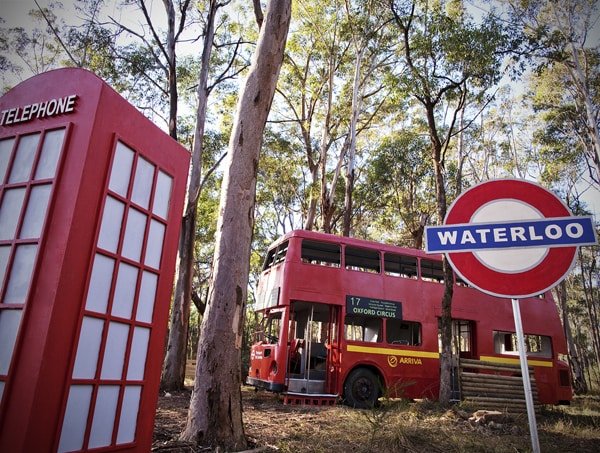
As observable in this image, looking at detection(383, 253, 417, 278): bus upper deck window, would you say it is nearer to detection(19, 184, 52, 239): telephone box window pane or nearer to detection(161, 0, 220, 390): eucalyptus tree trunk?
detection(161, 0, 220, 390): eucalyptus tree trunk

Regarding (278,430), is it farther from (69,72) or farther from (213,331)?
(69,72)

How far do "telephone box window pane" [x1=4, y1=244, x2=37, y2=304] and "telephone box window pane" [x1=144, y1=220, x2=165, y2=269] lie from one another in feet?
2.56

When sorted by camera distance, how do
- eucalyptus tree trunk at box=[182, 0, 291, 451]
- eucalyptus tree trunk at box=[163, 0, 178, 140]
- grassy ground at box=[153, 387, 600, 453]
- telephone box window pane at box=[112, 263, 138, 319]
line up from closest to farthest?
telephone box window pane at box=[112, 263, 138, 319] → eucalyptus tree trunk at box=[182, 0, 291, 451] → grassy ground at box=[153, 387, 600, 453] → eucalyptus tree trunk at box=[163, 0, 178, 140]

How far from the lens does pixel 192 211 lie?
9.98 meters

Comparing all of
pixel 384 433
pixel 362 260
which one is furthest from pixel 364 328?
pixel 384 433

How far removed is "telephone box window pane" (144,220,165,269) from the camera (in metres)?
3.11

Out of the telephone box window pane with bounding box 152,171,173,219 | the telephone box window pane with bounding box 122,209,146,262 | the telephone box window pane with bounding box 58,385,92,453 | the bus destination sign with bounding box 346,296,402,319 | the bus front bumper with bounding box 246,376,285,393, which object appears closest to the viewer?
the telephone box window pane with bounding box 58,385,92,453

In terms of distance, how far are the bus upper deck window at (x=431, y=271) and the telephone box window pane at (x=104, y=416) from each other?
30.0 feet

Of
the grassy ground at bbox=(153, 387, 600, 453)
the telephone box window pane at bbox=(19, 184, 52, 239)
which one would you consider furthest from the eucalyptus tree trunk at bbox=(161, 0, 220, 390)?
the telephone box window pane at bbox=(19, 184, 52, 239)

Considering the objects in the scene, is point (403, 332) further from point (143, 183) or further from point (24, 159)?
point (24, 159)

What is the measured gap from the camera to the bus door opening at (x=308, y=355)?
9.14 meters

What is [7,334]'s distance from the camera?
7.57 ft

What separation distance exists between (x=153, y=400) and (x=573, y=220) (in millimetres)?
2987

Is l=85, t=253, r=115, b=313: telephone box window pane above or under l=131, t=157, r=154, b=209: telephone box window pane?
under
